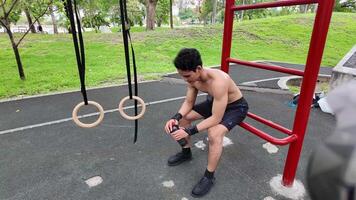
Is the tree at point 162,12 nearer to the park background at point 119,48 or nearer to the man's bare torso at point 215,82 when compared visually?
the park background at point 119,48

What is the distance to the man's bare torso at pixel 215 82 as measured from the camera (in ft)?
6.39

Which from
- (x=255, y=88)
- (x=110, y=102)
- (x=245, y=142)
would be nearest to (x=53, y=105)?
(x=110, y=102)

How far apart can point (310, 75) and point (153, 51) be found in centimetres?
686

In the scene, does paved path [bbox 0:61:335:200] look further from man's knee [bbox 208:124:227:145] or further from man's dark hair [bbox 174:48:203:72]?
man's dark hair [bbox 174:48:203:72]

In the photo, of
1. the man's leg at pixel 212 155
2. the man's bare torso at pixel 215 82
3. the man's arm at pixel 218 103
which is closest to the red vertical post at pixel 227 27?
the man's bare torso at pixel 215 82

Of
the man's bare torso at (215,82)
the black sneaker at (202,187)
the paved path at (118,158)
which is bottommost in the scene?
the paved path at (118,158)

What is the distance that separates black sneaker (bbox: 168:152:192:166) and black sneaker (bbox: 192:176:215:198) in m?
0.37

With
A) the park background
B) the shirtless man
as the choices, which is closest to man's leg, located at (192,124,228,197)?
the shirtless man

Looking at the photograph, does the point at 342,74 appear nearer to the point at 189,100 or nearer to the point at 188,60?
the point at 189,100

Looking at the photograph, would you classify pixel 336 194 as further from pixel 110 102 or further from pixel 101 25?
pixel 101 25

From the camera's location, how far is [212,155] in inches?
75.9

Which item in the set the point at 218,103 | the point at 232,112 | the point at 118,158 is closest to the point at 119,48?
the point at 118,158

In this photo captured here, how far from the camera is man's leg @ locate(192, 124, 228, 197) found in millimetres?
1922

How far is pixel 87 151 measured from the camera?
2553 millimetres
